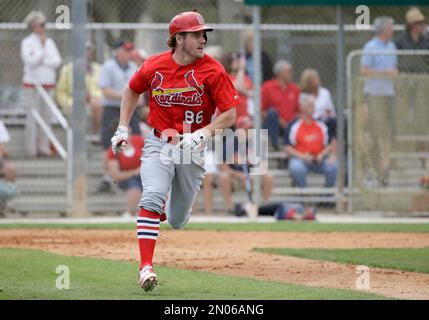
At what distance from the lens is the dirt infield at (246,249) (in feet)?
28.2

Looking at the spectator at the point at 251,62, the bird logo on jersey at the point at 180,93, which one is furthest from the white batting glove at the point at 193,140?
the spectator at the point at 251,62

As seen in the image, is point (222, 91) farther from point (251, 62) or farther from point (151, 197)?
point (251, 62)

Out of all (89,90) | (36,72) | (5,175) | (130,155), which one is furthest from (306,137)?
(5,175)

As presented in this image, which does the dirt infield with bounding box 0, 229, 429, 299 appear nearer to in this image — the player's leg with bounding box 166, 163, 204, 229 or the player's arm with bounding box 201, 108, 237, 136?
the player's leg with bounding box 166, 163, 204, 229

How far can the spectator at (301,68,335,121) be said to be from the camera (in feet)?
51.8

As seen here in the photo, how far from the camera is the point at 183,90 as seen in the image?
8.20 metres

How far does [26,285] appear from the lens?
307 inches

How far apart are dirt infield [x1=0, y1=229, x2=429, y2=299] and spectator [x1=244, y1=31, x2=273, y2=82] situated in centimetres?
422

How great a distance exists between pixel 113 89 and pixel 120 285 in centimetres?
785

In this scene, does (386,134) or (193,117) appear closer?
(193,117)

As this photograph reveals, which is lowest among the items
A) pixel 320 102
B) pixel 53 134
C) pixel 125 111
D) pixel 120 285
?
pixel 120 285

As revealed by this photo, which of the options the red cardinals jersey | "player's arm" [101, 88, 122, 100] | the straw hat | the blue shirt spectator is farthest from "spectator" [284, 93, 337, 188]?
the red cardinals jersey

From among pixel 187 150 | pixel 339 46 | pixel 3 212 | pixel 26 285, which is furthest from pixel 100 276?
pixel 339 46

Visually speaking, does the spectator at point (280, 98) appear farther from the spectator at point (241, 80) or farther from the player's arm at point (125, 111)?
the player's arm at point (125, 111)
